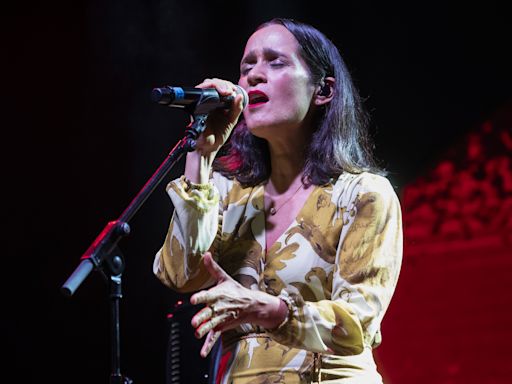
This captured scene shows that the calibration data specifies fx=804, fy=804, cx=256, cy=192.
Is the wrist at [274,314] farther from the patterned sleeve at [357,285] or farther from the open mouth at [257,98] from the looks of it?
the open mouth at [257,98]

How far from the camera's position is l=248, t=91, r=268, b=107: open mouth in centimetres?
201

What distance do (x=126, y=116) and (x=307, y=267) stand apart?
170 centimetres

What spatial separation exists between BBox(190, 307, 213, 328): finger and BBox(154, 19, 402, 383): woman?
5 centimetres

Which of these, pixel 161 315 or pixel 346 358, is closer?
pixel 346 358

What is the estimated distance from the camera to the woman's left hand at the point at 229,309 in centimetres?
145

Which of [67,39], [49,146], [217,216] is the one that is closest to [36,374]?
[49,146]

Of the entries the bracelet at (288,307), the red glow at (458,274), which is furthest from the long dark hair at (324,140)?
the red glow at (458,274)

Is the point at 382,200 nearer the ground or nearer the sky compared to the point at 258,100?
nearer the ground

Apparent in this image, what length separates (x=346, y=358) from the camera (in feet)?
5.91

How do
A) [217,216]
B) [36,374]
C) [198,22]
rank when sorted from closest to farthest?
[217,216], [36,374], [198,22]

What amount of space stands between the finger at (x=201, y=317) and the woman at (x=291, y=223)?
5 cm

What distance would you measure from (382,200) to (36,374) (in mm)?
1902

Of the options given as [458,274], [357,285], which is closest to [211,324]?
[357,285]

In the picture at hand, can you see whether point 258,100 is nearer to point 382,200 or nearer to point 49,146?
point 382,200
